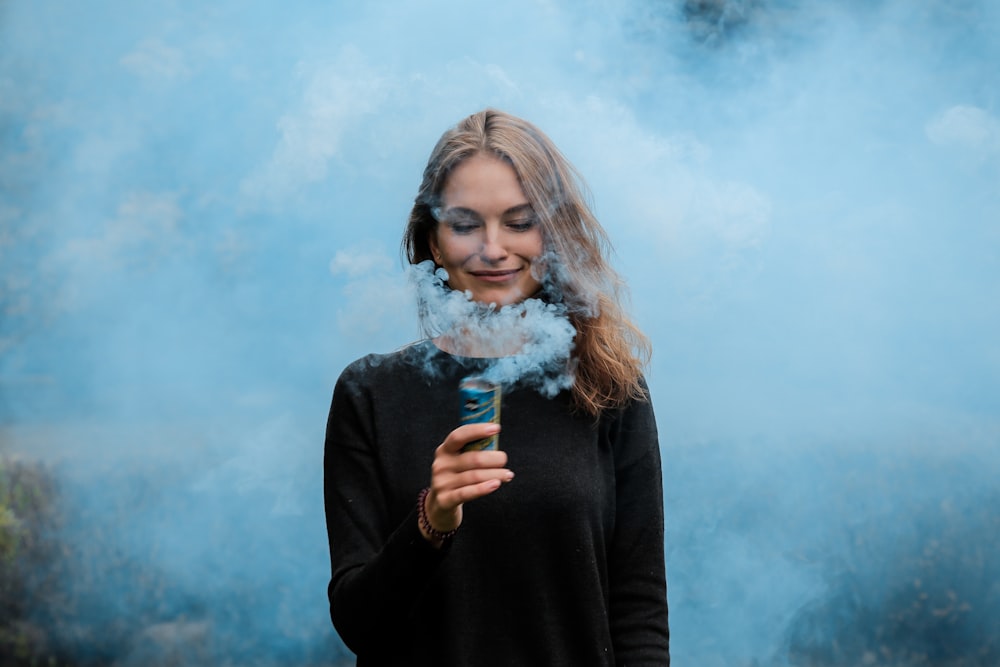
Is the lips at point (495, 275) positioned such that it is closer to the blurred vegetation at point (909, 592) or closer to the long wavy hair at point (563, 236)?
the long wavy hair at point (563, 236)

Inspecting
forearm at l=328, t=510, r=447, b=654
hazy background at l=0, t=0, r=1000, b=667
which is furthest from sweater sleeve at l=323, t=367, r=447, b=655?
hazy background at l=0, t=0, r=1000, b=667

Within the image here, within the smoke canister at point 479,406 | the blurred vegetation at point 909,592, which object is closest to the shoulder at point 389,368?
the smoke canister at point 479,406

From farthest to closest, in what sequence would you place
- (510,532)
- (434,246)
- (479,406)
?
1. (434,246)
2. (510,532)
3. (479,406)

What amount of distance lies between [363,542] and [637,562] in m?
0.45

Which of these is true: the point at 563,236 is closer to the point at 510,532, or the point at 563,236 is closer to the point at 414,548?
the point at 510,532

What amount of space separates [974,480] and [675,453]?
91 centimetres

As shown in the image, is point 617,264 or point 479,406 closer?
point 479,406

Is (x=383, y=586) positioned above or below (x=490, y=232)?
below

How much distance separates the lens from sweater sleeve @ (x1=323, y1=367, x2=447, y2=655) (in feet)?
4.86

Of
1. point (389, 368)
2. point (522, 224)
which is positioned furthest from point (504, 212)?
point (389, 368)

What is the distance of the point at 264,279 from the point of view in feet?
10.4

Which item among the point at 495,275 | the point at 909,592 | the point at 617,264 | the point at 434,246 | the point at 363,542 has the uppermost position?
the point at 617,264

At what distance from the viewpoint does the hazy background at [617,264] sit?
3.12 m

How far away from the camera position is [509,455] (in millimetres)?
1695
